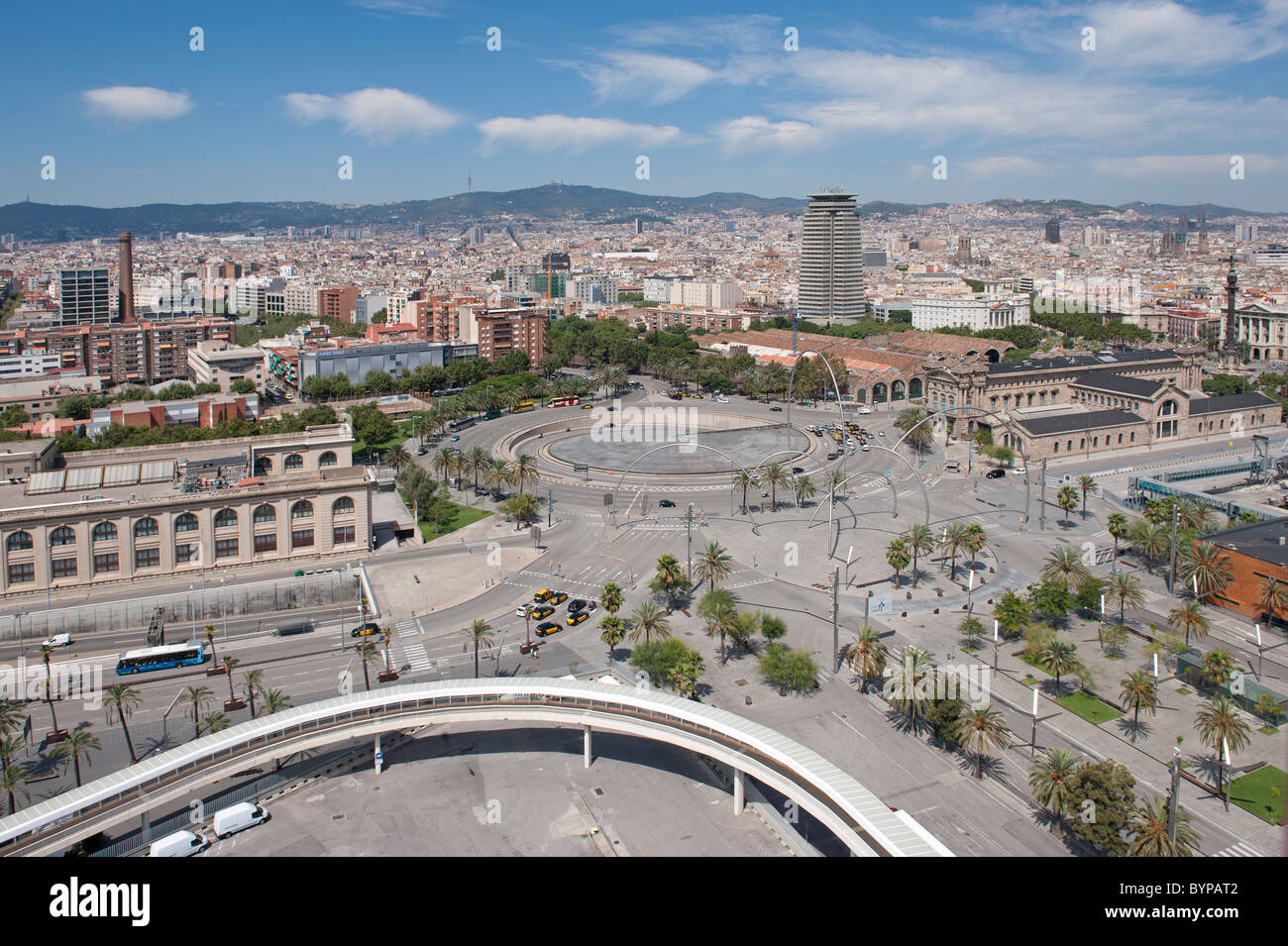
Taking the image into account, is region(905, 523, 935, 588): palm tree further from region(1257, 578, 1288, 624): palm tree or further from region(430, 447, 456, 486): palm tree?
region(430, 447, 456, 486): palm tree

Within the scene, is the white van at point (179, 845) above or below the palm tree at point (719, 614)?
below

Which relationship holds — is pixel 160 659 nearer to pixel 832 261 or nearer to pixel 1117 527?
pixel 1117 527

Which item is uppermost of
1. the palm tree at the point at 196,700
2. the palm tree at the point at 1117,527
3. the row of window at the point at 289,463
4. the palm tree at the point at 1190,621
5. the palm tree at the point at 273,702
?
the row of window at the point at 289,463

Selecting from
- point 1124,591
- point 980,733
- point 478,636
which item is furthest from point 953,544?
point 478,636

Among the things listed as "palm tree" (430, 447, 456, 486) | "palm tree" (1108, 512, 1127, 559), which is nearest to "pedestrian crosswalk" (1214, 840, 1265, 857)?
"palm tree" (1108, 512, 1127, 559)

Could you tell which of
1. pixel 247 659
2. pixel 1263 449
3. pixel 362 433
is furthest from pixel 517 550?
pixel 1263 449

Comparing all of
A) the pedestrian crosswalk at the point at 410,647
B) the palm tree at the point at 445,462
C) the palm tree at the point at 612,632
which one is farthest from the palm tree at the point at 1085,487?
the palm tree at the point at 445,462

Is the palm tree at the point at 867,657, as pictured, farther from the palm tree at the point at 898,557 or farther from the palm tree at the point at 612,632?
the palm tree at the point at 898,557
